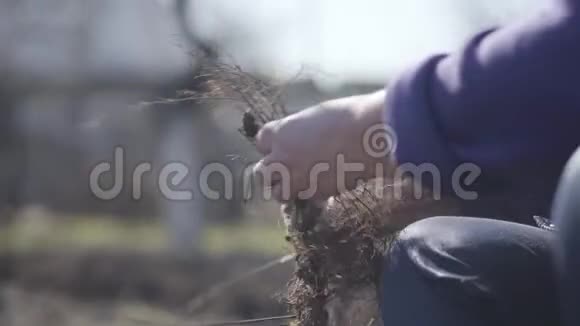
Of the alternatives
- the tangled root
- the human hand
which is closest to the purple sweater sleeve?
the human hand

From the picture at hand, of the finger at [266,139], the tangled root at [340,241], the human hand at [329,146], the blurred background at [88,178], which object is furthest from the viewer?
the blurred background at [88,178]

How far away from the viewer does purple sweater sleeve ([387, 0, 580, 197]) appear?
90 cm

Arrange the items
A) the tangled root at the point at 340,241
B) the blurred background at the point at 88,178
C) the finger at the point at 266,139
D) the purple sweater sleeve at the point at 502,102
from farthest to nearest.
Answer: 1. the blurred background at the point at 88,178
2. the tangled root at the point at 340,241
3. the finger at the point at 266,139
4. the purple sweater sleeve at the point at 502,102

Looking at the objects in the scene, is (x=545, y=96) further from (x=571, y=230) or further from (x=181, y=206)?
(x=181, y=206)

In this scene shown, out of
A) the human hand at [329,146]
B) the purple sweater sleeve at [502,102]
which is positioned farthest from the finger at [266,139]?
the purple sweater sleeve at [502,102]

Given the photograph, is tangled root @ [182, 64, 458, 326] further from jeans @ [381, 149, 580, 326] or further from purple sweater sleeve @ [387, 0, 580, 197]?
purple sweater sleeve @ [387, 0, 580, 197]

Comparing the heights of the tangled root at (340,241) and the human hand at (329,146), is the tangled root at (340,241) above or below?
below

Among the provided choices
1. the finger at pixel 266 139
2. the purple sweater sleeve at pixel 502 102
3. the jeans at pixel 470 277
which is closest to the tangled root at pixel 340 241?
the jeans at pixel 470 277

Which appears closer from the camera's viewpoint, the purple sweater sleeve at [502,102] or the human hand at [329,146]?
the purple sweater sleeve at [502,102]

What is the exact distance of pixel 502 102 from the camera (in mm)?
928

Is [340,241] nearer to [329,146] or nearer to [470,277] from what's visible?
[470,277]

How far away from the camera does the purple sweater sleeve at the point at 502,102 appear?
0.90 meters

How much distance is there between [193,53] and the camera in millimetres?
1713

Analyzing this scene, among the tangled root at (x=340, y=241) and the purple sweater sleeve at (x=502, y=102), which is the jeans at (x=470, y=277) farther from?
the purple sweater sleeve at (x=502, y=102)
